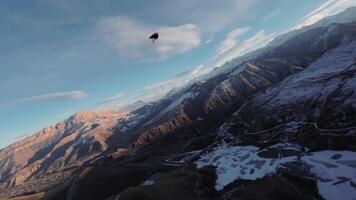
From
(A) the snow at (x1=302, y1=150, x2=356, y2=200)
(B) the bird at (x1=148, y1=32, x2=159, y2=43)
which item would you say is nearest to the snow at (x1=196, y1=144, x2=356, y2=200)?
(A) the snow at (x1=302, y1=150, x2=356, y2=200)

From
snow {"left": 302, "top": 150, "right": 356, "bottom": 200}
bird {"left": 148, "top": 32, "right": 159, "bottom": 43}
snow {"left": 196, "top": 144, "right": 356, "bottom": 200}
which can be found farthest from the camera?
snow {"left": 196, "top": 144, "right": 356, "bottom": 200}

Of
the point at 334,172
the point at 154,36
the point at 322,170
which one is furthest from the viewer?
the point at 322,170

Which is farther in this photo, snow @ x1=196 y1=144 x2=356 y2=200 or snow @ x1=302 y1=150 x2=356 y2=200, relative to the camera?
snow @ x1=196 y1=144 x2=356 y2=200

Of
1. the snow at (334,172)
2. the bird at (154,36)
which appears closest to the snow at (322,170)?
the snow at (334,172)

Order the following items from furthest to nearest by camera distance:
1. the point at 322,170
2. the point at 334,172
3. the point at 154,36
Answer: the point at 322,170, the point at 334,172, the point at 154,36

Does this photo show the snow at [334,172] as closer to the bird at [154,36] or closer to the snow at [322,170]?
the snow at [322,170]

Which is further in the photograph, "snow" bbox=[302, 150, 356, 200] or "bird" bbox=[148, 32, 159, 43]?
"snow" bbox=[302, 150, 356, 200]

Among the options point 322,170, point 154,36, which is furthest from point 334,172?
point 154,36

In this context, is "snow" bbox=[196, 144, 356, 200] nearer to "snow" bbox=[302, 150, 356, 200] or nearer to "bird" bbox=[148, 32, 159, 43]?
"snow" bbox=[302, 150, 356, 200]

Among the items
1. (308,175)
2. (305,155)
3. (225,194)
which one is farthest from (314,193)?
(305,155)

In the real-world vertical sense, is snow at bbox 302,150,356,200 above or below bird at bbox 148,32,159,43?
below

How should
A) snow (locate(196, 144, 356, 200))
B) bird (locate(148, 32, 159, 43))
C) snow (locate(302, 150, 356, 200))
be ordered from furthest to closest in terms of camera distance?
1. snow (locate(196, 144, 356, 200))
2. snow (locate(302, 150, 356, 200))
3. bird (locate(148, 32, 159, 43))

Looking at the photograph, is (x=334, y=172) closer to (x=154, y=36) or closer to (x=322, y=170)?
(x=322, y=170)
